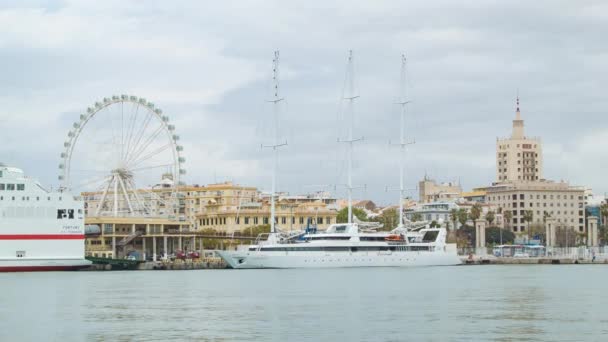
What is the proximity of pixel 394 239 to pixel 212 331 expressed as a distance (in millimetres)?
57777

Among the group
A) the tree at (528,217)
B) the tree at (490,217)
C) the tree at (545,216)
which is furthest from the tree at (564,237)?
the tree at (490,217)

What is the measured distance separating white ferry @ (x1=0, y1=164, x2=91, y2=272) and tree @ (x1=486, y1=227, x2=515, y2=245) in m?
83.1

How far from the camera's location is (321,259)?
8975 centimetres

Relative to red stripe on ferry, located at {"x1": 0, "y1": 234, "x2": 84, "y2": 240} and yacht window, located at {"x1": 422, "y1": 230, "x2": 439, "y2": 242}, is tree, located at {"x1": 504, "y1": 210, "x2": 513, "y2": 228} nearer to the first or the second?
yacht window, located at {"x1": 422, "y1": 230, "x2": 439, "y2": 242}

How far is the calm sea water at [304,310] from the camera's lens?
36.9 metres

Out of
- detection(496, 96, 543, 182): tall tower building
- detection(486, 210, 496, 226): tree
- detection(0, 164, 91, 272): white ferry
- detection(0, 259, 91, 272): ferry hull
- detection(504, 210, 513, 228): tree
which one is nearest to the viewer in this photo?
detection(0, 259, 91, 272): ferry hull

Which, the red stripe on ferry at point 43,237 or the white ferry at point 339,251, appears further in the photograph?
the white ferry at point 339,251

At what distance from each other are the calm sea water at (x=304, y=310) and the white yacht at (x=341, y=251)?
62.3 feet

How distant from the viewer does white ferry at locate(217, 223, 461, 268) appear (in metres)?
89.6

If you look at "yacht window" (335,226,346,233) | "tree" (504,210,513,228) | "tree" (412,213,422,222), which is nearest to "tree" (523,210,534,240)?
"tree" (504,210,513,228)

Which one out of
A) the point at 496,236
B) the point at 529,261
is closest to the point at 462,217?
the point at 496,236

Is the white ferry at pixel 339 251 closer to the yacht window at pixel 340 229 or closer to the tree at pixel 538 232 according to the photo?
the yacht window at pixel 340 229

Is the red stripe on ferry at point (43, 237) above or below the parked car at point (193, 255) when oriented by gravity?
above

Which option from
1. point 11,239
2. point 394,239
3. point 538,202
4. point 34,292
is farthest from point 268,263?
point 538,202
